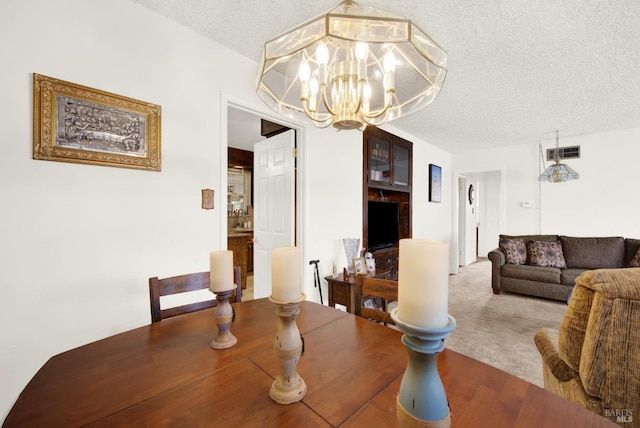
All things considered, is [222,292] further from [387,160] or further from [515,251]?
[515,251]

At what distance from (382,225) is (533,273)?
232 centimetres

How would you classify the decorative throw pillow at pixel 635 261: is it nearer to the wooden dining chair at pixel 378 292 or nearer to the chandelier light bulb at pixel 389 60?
the wooden dining chair at pixel 378 292

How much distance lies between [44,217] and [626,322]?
2.58m

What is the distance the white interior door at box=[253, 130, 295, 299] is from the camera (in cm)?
269

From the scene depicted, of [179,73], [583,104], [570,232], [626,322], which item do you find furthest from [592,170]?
[179,73]

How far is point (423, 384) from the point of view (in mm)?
478

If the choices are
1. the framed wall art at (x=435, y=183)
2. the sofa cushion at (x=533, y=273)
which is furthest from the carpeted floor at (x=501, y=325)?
the framed wall art at (x=435, y=183)

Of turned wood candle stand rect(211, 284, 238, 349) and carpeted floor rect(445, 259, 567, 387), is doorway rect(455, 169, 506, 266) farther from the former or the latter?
turned wood candle stand rect(211, 284, 238, 349)

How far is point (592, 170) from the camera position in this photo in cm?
435

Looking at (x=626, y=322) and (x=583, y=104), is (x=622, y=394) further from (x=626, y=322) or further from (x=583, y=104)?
(x=583, y=104)

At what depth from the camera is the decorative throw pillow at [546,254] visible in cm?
386

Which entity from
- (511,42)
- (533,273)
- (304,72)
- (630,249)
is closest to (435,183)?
(533,273)

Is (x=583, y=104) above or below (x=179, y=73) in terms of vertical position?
above

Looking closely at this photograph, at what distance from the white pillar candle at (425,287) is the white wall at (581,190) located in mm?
5710
